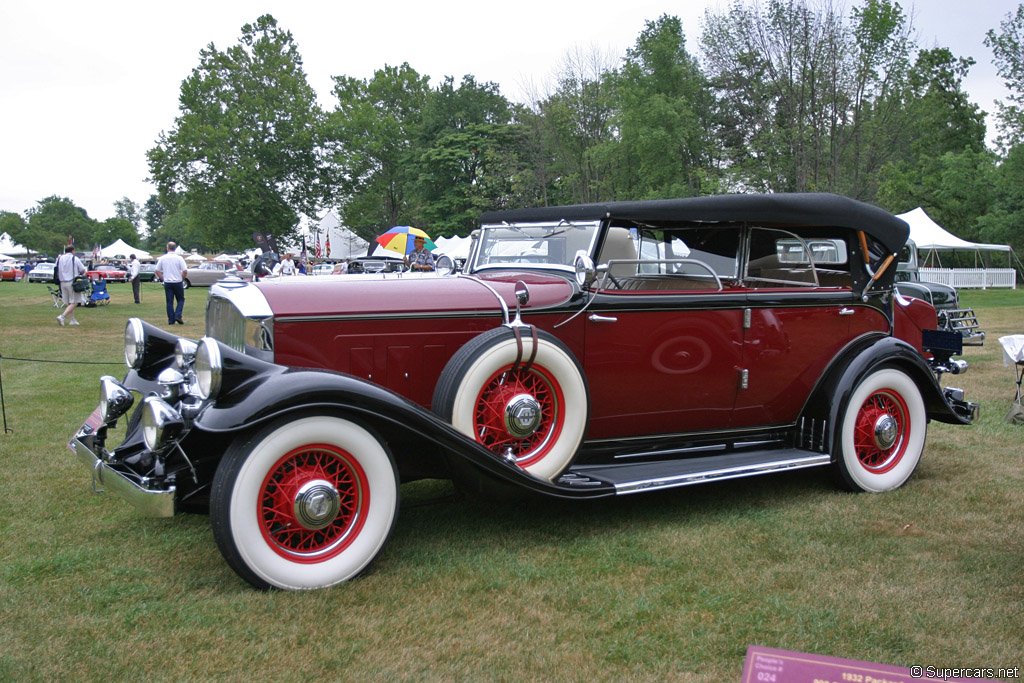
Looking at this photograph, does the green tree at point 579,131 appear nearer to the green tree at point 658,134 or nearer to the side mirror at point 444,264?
the green tree at point 658,134

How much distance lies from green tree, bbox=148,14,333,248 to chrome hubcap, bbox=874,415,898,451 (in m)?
39.1

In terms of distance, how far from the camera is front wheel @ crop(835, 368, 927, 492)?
489cm

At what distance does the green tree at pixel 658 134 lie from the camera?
25891mm

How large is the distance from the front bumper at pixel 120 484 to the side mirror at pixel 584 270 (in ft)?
7.46

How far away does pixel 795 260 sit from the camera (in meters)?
5.25

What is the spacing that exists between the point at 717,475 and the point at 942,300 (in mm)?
11812

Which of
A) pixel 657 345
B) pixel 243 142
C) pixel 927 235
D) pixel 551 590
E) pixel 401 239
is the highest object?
pixel 243 142

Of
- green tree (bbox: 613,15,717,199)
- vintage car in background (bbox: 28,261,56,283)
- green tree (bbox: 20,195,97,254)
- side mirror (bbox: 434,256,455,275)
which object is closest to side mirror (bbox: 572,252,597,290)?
side mirror (bbox: 434,256,455,275)

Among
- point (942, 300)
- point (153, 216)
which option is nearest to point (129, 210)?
point (153, 216)

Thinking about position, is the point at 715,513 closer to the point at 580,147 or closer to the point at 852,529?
the point at 852,529

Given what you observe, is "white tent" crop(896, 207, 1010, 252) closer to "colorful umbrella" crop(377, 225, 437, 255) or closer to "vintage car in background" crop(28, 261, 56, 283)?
"colorful umbrella" crop(377, 225, 437, 255)

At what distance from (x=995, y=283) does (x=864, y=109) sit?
19.6 meters

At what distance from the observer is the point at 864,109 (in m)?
18.5

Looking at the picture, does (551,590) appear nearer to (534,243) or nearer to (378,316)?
(378,316)
